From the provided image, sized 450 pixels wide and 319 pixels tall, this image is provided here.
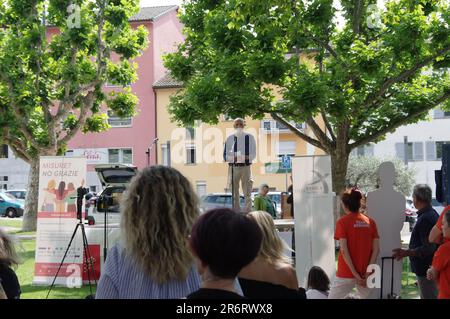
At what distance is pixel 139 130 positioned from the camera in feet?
152

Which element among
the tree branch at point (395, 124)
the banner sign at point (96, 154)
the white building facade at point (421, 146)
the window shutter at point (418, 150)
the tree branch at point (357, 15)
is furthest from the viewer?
the window shutter at point (418, 150)

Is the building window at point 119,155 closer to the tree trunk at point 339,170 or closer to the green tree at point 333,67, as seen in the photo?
the green tree at point 333,67

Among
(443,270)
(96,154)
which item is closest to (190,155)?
(96,154)

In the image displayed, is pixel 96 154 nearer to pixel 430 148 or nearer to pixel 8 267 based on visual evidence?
pixel 430 148

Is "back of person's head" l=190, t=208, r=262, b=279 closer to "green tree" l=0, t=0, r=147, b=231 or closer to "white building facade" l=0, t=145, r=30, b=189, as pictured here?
"green tree" l=0, t=0, r=147, b=231

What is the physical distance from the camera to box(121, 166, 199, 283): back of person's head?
2.97 m

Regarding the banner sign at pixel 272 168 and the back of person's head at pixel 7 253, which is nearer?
the back of person's head at pixel 7 253

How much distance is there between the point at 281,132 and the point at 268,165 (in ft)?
9.11

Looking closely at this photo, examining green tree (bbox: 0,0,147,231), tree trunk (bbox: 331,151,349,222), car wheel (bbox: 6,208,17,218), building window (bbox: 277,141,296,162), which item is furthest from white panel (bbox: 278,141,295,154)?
tree trunk (bbox: 331,151,349,222)

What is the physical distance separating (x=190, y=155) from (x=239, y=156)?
31.2 meters

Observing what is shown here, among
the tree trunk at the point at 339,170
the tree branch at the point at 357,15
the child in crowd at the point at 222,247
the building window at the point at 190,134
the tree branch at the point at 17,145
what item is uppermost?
the tree branch at the point at 357,15

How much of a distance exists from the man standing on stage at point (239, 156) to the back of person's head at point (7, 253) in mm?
7350

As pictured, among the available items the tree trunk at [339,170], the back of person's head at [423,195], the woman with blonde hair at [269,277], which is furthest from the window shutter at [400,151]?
the woman with blonde hair at [269,277]

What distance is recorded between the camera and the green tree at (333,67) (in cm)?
1586
